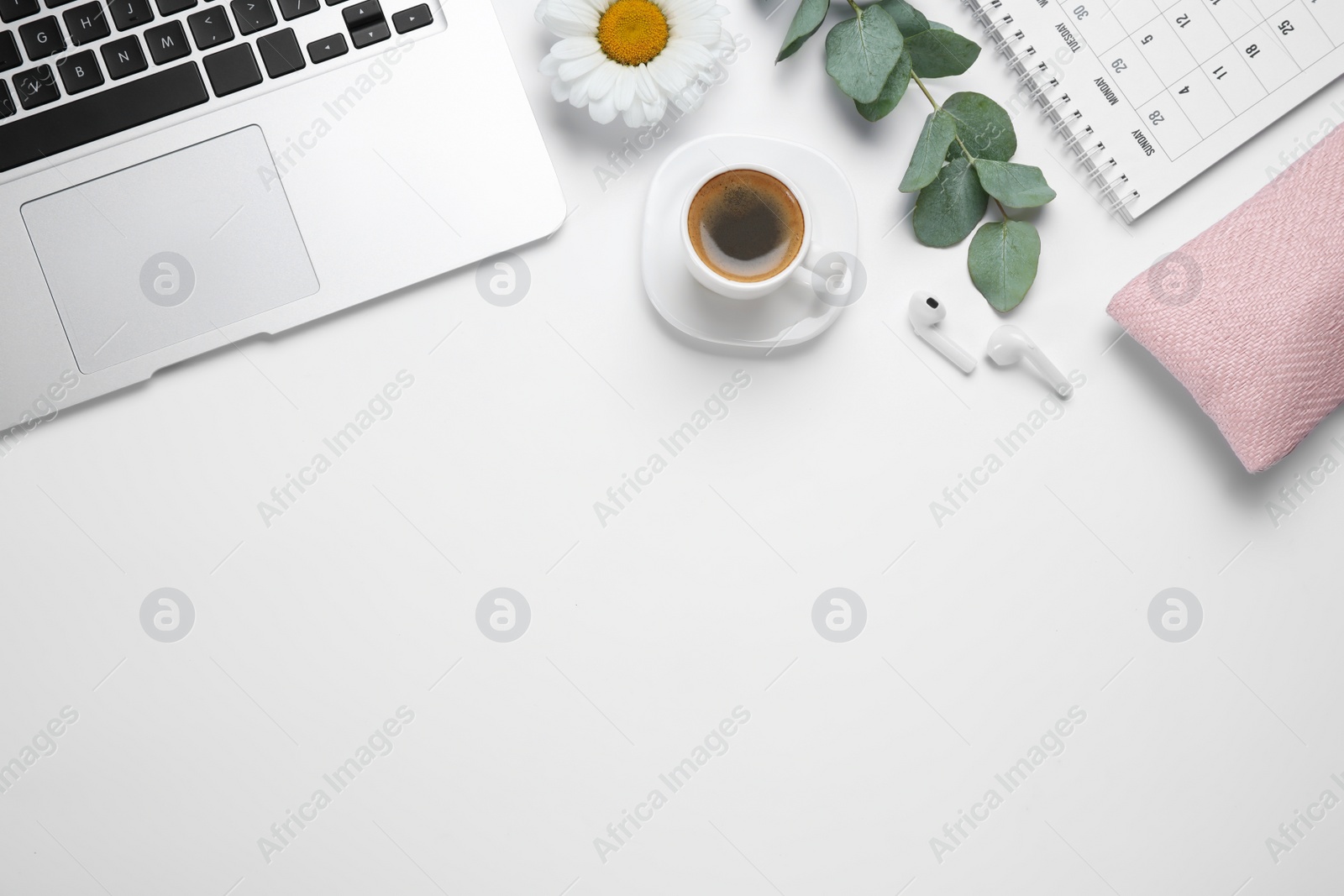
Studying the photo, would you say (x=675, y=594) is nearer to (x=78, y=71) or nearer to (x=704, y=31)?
(x=704, y=31)

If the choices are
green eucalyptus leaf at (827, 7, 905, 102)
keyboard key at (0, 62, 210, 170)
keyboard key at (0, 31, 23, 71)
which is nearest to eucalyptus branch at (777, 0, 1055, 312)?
green eucalyptus leaf at (827, 7, 905, 102)

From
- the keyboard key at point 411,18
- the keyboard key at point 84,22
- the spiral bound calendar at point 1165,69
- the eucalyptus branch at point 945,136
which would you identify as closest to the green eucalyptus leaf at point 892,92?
the eucalyptus branch at point 945,136

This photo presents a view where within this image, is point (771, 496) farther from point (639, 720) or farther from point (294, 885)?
point (294, 885)

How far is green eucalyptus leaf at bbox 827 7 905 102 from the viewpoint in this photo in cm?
71

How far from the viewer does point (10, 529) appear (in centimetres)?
74

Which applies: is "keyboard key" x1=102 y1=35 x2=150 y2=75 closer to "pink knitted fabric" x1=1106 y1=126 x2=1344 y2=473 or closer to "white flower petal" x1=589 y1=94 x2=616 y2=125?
"white flower petal" x1=589 y1=94 x2=616 y2=125

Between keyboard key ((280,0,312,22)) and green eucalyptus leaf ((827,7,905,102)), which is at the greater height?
green eucalyptus leaf ((827,7,905,102))

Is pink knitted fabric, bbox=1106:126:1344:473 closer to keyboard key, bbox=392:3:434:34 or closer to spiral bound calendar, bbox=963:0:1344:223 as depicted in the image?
spiral bound calendar, bbox=963:0:1344:223

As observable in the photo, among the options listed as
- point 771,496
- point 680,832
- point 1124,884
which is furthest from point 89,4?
point 1124,884

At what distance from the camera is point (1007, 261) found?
741 mm

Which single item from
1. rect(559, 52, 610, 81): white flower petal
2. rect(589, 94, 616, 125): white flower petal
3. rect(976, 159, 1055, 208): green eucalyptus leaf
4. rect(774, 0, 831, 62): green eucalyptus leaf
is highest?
rect(774, 0, 831, 62): green eucalyptus leaf

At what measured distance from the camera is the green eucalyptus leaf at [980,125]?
29.1 inches

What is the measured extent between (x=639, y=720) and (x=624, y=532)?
0.16m

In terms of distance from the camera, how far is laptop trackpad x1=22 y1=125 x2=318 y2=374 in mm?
686
